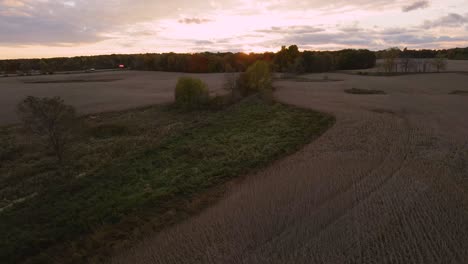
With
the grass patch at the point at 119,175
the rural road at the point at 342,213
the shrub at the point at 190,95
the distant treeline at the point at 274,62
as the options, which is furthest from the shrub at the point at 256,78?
the distant treeline at the point at 274,62

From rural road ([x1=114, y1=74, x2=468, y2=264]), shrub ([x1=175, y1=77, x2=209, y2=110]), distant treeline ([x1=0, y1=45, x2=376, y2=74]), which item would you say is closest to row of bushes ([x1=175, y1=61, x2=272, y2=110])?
shrub ([x1=175, y1=77, x2=209, y2=110])

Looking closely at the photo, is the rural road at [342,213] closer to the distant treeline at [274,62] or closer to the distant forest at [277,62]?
the distant forest at [277,62]

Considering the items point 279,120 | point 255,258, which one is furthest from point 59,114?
point 279,120

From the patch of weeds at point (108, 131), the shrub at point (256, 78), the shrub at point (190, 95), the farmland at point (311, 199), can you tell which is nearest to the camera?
the farmland at point (311, 199)

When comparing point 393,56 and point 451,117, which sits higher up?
point 393,56

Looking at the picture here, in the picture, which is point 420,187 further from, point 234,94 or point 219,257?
point 234,94

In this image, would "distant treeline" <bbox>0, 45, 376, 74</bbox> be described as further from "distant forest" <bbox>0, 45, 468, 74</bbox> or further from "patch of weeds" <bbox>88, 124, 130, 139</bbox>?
"patch of weeds" <bbox>88, 124, 130, 139</bbox>
